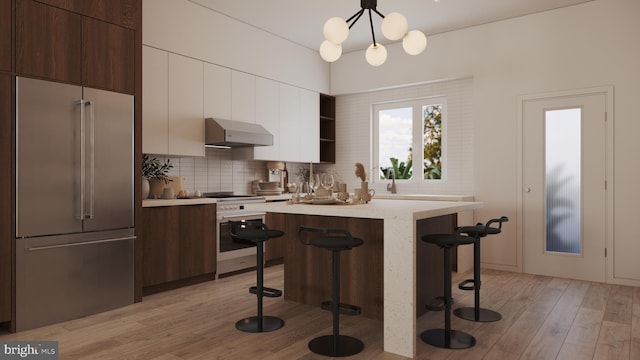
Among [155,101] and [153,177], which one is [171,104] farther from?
[153,177]

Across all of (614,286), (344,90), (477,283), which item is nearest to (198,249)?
(477,283)

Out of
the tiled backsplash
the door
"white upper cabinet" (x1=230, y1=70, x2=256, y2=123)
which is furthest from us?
"white upper cabinet" (x1=230, y1=70, x2=256, y2=123)

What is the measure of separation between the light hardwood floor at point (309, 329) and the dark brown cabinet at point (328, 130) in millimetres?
3318

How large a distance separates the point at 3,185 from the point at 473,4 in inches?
191

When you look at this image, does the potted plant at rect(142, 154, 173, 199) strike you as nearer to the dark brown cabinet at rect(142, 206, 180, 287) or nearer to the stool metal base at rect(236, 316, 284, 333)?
the dark brown cabinet at rect(142, 206, 180, 287)

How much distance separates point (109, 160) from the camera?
3.74 meters

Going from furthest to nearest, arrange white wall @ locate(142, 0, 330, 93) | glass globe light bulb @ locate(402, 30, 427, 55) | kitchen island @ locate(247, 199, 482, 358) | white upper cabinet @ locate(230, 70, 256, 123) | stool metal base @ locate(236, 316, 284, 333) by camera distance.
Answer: white upper cabinet @ locate(230, 70, 256, 123)
white wall @ locate(142, 0, 330, 93)
glass globe light bulb @ locate(402, 30, 427, 55)
stool metal base @ locate(236, 316, 284, 333)
kitchen island @ locate(247, 199, 482, 358)

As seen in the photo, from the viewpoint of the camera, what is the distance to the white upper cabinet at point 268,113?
573 centimetres

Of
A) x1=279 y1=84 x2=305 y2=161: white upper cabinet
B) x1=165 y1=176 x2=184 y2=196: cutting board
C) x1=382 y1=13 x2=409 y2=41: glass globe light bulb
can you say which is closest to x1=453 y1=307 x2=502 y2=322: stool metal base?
x1=382 y1=13 x2=409 y2=41: glass globe light bulb

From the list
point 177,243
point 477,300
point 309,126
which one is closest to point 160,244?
point 177,243

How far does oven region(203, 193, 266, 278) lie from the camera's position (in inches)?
192

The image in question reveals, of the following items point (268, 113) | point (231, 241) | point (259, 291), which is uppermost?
point (268, 113)

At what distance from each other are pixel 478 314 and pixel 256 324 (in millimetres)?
1770

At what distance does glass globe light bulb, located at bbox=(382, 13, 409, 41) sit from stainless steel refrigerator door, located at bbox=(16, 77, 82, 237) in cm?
251
